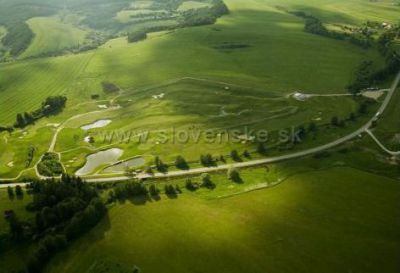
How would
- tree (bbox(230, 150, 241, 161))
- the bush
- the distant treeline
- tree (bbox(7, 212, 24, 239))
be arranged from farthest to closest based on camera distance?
1. the bush
2. tree (bbox(230, 150, 241, 161))
3. tree (bbox(7, 212, 24, 239))
4. the distant treeline

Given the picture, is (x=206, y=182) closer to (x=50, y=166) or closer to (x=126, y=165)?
(x=126, y=165)

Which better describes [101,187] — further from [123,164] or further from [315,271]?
[315,271]

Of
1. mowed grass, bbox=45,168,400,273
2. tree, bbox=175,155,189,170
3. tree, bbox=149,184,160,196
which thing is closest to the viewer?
mowed grass, bbox=45,168,400,273

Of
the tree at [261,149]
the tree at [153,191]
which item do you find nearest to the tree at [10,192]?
the tree at [153,191]

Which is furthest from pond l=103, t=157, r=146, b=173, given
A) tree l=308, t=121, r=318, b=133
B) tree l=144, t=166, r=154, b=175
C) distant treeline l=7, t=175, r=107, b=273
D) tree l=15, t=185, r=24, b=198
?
tree l=308, t=121, r=318, b=133

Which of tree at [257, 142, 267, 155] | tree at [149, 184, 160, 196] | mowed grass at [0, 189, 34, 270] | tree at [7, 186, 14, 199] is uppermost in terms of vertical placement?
tree at [257, 142, 267, 155]

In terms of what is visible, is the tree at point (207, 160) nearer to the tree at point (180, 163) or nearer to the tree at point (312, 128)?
the tree at point (180, 163)

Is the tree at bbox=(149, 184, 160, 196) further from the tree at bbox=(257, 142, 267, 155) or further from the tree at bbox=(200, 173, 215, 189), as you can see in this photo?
the tree at bbox=(257, 142, 267, 155)

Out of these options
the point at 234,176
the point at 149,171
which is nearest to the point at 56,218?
the point at 149,171
